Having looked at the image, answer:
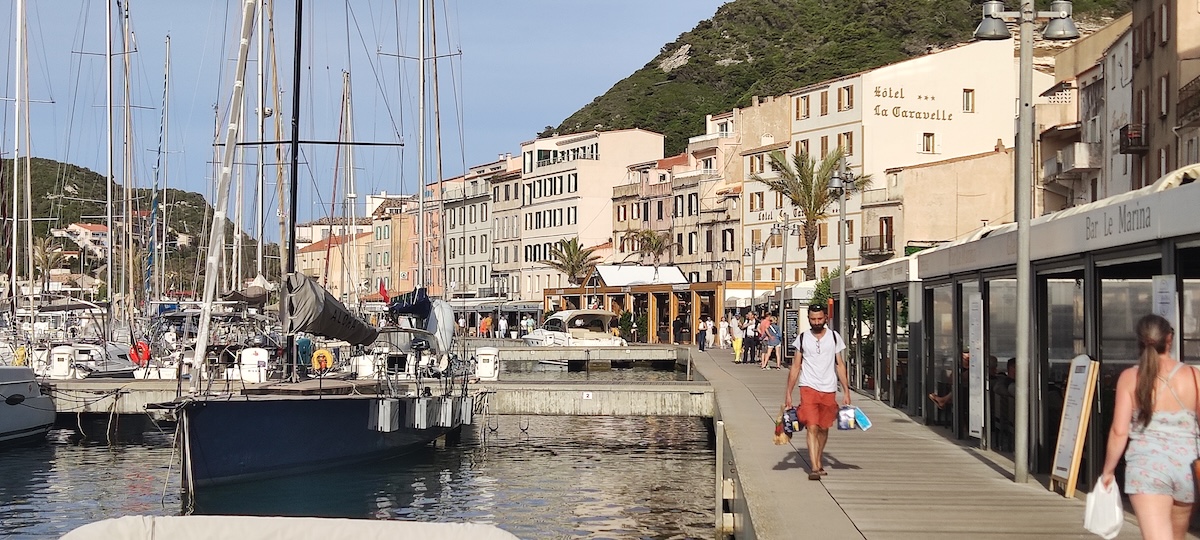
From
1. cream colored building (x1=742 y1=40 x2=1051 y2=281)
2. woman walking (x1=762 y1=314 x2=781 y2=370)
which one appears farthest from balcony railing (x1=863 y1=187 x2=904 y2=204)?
woman walking (x1=762 y1=314 x2=781 y2=370)

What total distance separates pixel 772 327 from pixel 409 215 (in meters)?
92.4

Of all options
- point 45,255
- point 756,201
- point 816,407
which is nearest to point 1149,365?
point 816,407

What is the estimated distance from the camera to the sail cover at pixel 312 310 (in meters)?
23.5

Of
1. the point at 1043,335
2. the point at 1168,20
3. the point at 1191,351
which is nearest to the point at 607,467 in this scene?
the point at 1043,335

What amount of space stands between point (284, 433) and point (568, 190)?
8802 cm

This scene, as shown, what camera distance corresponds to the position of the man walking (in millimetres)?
15055

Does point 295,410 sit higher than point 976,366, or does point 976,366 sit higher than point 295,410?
point 976,366

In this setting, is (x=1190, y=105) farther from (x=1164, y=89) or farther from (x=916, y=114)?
(x=916, y=114)

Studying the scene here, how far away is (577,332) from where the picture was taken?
73188 mm

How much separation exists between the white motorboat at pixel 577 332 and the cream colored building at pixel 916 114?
495 inches

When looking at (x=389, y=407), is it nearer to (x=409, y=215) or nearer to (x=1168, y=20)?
(x=1168, y=20)

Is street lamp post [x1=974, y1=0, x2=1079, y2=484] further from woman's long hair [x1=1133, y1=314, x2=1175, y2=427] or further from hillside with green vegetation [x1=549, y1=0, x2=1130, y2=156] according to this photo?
hillside with green vegetation [x1=549, y1=0, x2=1130, y2=156]

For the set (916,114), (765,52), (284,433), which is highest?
(765,52)

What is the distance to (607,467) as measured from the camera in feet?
92.0
